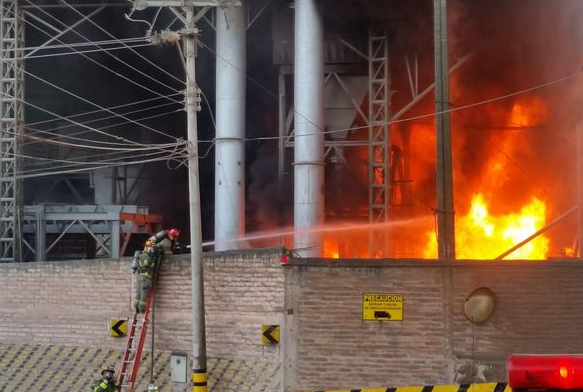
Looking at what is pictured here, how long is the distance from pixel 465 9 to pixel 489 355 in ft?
34.3

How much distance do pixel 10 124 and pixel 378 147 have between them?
9194 mm

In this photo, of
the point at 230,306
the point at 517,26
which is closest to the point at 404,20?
the point at 517,26

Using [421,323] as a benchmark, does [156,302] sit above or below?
above

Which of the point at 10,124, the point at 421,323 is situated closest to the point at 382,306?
the point at 421,323

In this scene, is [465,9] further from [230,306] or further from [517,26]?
[230,306]

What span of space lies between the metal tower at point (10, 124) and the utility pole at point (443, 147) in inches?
440

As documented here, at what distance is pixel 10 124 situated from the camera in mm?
20375

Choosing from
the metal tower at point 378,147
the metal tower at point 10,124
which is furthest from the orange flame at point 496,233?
the metal tower at point 10,124

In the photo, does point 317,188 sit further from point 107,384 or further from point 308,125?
point 107,384

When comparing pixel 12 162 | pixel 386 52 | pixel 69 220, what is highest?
pixel 386 52

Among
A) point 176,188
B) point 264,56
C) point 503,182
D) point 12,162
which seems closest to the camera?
point 12,162

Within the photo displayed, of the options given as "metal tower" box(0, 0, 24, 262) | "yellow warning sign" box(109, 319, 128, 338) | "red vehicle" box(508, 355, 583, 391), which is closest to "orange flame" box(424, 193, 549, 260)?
"yellow warning sign" box(109, 319, 128, 338)

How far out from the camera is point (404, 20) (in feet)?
67.5

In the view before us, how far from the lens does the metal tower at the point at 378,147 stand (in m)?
20.1
